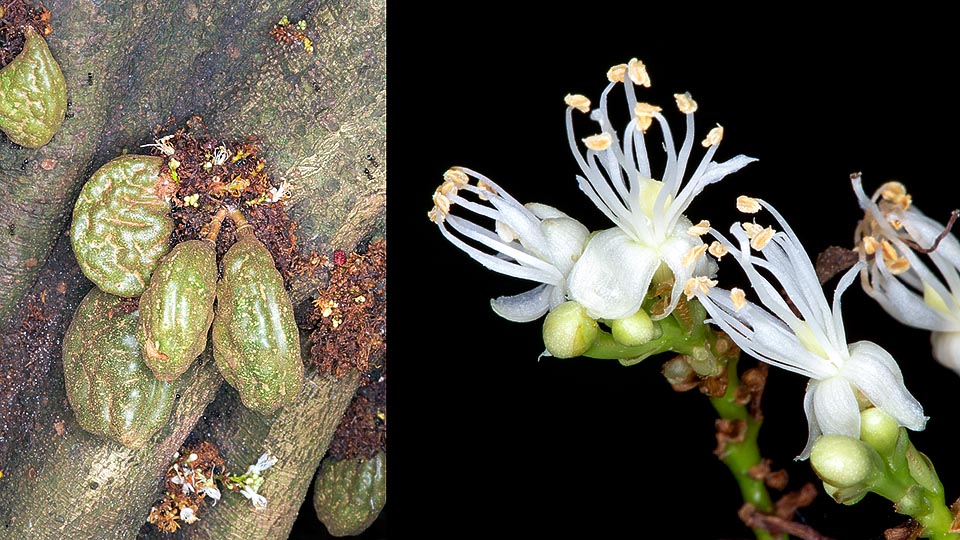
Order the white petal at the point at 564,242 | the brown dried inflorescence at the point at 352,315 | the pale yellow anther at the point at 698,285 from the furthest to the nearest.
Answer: the brown dried inflorescence at the point at 352,315, the white petal at the point at 564,242, the pale yellow anther at the point at 698,285

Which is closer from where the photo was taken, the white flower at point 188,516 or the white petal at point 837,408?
the white petal at point 837,408

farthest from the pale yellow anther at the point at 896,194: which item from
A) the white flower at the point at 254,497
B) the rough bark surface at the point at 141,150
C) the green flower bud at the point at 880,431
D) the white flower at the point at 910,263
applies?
the white flower at the point at 254,497

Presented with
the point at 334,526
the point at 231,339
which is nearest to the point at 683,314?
the point at 231,339

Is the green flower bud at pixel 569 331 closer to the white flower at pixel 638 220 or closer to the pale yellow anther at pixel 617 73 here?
the white flower at pixel 638 220

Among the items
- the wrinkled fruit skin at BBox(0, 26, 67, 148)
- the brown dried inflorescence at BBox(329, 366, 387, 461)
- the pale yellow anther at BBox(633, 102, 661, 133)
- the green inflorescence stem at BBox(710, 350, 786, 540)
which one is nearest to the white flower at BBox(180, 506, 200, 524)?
the brown dried inflorescence at BBox(329, 366, 387, 461)

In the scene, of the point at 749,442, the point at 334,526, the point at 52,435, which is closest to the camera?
the point at 749,442

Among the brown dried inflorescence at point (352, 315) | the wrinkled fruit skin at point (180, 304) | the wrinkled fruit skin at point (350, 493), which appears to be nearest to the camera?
the wrinkled fruit skin at point (180, 304)

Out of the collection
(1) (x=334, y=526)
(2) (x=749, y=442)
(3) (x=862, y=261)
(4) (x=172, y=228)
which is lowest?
(1) (x=334, y=526)

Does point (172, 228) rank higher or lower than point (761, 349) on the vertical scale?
higher

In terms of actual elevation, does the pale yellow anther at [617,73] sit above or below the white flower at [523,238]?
above

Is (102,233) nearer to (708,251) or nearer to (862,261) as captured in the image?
(708,251)
